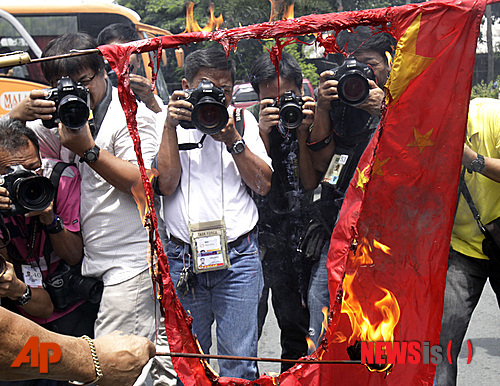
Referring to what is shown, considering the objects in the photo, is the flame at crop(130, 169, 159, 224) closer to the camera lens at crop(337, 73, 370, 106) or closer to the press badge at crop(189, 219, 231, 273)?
the press badge at crop(189, 219, 231, 273)

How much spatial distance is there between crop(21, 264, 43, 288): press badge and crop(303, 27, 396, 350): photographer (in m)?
0.97

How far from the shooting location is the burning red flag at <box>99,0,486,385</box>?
159 centimetres

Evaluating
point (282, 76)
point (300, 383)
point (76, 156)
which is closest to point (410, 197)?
point (282, 76)

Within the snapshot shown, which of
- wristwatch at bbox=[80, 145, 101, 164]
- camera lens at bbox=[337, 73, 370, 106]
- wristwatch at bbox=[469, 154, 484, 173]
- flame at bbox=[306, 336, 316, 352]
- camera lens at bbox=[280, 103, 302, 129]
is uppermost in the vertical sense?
camera lens at bbox=[337, 73, 370, 106]

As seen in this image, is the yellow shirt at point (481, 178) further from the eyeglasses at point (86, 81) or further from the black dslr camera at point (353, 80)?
the eyeglasses at point (86, 81)

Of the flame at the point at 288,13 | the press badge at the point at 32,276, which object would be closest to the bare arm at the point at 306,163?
the flame at the point at 288,13

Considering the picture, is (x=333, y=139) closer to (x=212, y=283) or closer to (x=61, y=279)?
(x=212, y=283)

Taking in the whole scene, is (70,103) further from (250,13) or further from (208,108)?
(250,13)

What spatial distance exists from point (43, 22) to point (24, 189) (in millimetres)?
4525

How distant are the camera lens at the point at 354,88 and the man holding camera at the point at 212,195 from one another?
1.06 ft

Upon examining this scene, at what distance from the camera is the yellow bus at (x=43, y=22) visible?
17.7 feet

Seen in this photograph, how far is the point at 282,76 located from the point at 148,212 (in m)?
0.63

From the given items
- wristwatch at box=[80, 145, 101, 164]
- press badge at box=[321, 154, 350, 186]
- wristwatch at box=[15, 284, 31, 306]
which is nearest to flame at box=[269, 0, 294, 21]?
press badge at box=[321, 154, 350, 186]

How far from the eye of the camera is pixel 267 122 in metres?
1.81
